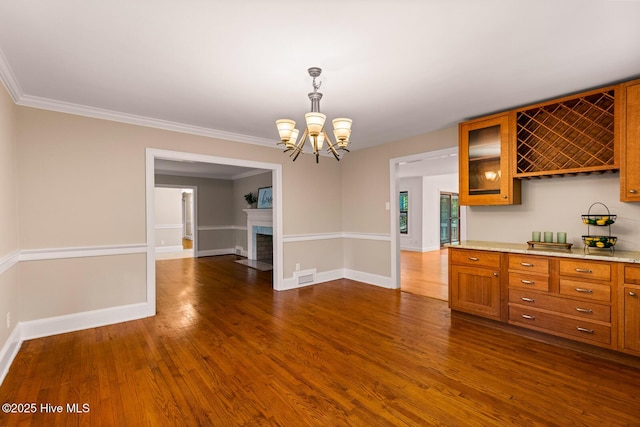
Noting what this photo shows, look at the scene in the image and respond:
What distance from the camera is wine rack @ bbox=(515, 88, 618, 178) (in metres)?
2.83

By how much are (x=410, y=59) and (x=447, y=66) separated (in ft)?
1.16

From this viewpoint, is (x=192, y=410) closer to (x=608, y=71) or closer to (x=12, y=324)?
(x=12, y=324)

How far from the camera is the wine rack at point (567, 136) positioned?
2.83m

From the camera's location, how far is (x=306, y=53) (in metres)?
2.21

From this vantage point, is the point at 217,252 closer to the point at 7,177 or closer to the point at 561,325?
the point at 7,177

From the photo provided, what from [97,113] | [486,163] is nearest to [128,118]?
[97,113]

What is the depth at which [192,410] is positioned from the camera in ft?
6.32

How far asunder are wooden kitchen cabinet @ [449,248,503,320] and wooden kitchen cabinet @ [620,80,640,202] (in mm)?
1210

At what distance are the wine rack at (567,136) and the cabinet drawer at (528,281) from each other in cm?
108

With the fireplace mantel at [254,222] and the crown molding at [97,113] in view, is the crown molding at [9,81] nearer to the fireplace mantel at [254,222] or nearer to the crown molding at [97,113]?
the crown molding at [97,113]

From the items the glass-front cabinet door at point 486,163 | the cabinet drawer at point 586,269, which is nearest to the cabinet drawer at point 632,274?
the cabinet drawer at point 586,269

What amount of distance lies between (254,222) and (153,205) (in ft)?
13.4

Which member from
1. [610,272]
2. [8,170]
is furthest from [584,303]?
[8,170]

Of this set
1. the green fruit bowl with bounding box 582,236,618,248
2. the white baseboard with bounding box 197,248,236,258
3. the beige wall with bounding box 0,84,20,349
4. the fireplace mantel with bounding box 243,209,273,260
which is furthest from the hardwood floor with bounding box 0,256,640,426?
the white baseboard with bounding box 197,248,236,258
